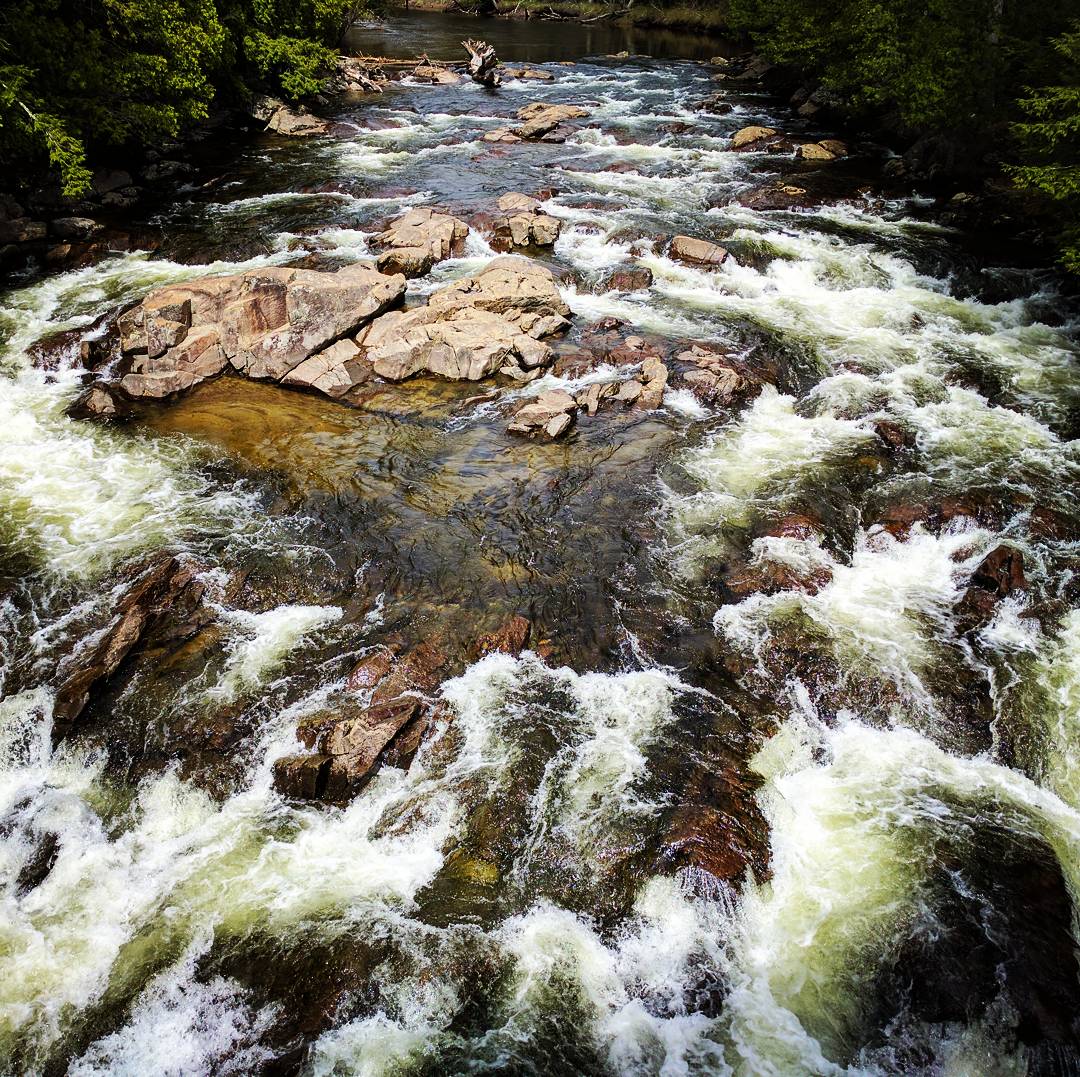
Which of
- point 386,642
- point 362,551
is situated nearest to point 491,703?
point 386,642

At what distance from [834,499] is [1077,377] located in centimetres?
701

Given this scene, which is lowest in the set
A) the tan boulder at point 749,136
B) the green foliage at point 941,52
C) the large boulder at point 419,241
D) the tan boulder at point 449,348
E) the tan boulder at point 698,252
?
the tan boulder at point 449,348

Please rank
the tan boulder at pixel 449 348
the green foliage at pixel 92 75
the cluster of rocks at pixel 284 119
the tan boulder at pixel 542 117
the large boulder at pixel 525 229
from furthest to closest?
1. the cluster of rocks at pixel 284 119
2. the tan boulder at pixel 542 117
3. the large boulder at pixel 525 229
4. the green foliage at pixel 92 75
5. the tan boulder at pixel 449 348

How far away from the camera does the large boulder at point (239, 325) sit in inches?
541

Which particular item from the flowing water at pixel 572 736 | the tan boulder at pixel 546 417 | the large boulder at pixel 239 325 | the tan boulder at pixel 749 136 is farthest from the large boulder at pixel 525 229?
the tan boulder at pixel 749 136

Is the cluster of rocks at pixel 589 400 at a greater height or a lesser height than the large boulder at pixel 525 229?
lesser

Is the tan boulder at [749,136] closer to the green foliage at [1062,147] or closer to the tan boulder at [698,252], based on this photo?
the green foliage at [1062,147]

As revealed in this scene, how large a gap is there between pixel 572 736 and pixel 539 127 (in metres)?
27.0

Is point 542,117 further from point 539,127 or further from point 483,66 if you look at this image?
point 483,66

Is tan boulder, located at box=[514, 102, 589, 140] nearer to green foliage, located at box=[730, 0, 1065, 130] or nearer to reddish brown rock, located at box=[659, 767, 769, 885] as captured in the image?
green foliage, located at box=[730, 0, 1065, 130]

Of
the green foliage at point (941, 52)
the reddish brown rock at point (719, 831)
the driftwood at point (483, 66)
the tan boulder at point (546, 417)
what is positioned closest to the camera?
the reddish brown rock at point (719, 831)

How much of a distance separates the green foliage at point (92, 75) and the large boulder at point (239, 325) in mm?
5499

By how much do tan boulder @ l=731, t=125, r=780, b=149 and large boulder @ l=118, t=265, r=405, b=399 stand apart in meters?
18.1

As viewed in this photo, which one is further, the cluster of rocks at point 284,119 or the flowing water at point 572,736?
the cluster of rocks at point 284,119
